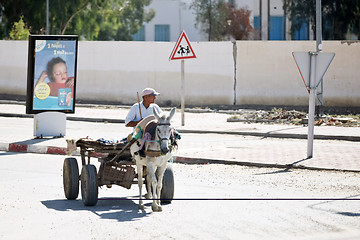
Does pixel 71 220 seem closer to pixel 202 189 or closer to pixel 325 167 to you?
pixel 202 189

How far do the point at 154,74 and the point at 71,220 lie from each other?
22.7 m

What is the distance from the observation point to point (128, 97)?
3297 cm

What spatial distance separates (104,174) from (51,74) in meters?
8.97

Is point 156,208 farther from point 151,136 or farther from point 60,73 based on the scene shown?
point 60,73

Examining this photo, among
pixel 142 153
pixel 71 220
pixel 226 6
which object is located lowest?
pixel 71 220

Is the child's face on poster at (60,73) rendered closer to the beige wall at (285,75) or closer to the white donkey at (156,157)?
the white donkey at (156,157)

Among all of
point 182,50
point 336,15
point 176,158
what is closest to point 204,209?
point 176,158

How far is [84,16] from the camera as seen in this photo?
54.6 metres

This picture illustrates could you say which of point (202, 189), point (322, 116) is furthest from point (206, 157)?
point (322, 116)

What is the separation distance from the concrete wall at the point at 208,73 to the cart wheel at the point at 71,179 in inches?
794

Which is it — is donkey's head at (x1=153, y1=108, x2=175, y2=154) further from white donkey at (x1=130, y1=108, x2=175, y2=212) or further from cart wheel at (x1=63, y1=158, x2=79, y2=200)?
cart wheel at (x1=63, y1=158, x2=79, y2=200)

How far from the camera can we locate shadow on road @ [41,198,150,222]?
1058 centimetres

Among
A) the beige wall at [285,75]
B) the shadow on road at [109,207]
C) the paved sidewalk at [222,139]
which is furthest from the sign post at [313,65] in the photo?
the beige wall at [285,75]

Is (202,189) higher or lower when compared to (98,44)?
lower
